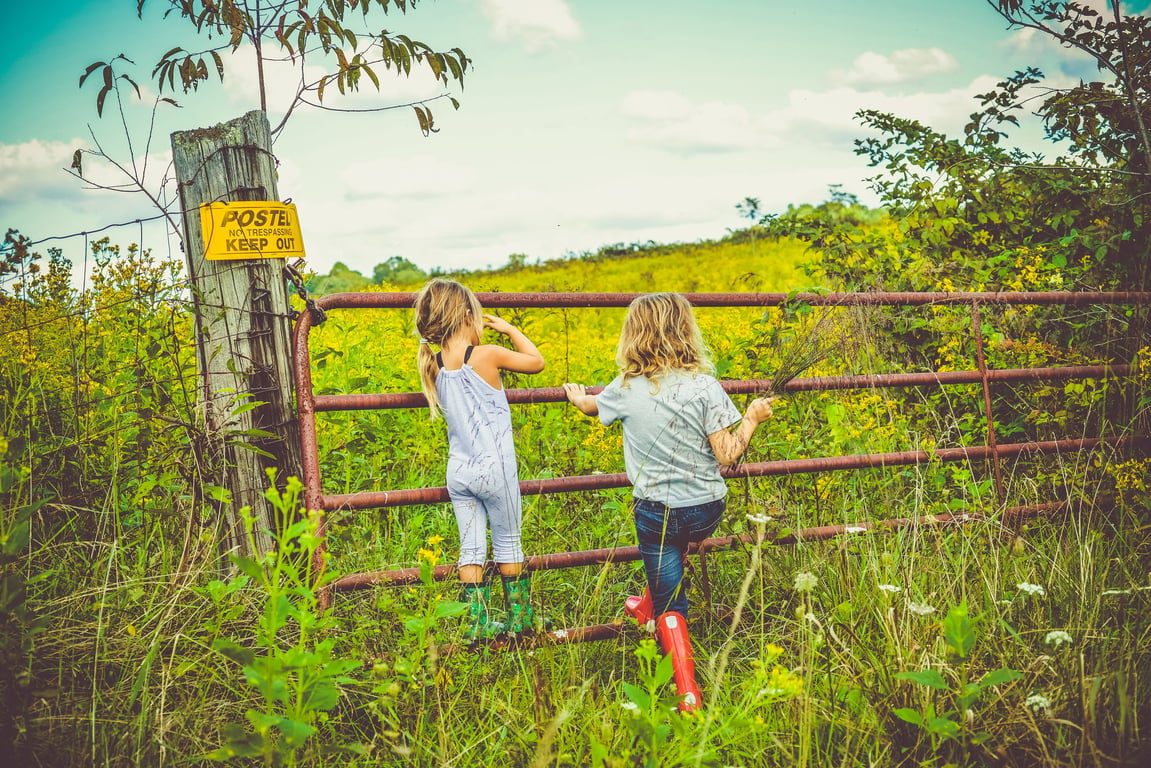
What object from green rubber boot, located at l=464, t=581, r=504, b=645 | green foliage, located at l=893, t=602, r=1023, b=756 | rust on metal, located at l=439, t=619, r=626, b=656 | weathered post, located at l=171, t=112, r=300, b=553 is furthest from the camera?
weathered post, located at l=171, t=112, r=300, b=553

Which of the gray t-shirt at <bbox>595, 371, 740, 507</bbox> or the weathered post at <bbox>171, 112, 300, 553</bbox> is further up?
the weathered post at <bbox>171, 112, 300, 553</bbox>

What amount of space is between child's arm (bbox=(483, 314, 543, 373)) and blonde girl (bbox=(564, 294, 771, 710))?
340 millimetres

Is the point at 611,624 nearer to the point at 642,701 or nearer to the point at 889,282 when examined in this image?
the point at 642,701

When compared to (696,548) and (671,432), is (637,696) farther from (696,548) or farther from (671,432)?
(696,548)

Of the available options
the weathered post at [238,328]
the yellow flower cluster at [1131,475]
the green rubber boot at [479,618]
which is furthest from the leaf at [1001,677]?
the weathered post at [238,328]

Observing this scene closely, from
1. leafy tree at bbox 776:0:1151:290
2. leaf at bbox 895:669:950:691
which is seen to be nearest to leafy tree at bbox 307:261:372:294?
leafy tree at bbox 776:0:1151:290

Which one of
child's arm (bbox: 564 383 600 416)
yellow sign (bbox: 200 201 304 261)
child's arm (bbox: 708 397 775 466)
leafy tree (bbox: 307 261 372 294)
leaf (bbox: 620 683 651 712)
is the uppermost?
leafy tree (bbox: 307 261 372 294)

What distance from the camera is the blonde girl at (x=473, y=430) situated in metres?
2.71

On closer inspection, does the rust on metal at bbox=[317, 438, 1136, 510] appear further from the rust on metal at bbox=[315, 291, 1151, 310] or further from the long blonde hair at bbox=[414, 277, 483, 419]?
the rust on metal at bbox=[315, 291, 1151, 310]

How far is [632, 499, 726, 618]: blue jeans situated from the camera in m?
2.61

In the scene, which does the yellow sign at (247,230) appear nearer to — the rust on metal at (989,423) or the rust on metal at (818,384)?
the rust on metal at (818,384)

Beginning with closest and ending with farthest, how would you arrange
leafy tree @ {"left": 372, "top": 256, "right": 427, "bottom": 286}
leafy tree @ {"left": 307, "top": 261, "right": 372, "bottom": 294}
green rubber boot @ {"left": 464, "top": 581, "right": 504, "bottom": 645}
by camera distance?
green rubber boot @ {"left": 464, "top": 581, "right": 504, "bottom": 645} < leafy tree @ {"left": 307, "top": 261, "right": 372, "bottom": 294} < leafy tree @ {"left": 372, "top": 256, "right": 427, "bottom": 286}

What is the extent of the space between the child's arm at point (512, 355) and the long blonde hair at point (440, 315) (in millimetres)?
83

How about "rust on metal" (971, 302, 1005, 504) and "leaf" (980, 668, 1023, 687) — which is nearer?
"leaf" (980, 668, 1023, 687)
